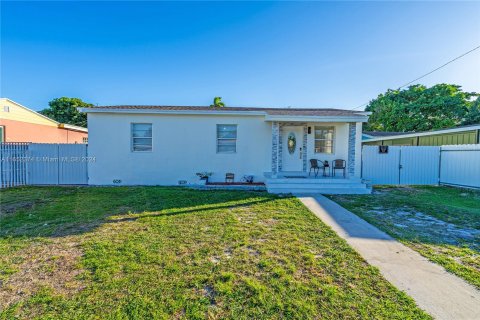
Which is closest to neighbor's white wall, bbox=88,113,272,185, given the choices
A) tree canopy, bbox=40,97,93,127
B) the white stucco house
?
the white stucco house

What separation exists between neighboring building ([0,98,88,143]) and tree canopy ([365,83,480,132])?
29643mm

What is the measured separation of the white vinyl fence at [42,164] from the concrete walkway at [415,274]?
398 inches

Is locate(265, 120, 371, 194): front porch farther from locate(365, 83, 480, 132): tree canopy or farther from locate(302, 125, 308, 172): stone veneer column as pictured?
locate(365, 83, 480, 132): tree canopy

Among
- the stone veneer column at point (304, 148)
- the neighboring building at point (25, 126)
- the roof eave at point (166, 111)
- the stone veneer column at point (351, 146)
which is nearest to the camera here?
the roof eave at point (166, 111)

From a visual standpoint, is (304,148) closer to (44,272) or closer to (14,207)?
(44,272)

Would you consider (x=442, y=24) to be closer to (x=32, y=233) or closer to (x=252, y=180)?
(x=252, y=180)

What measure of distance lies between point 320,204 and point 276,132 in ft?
12.3

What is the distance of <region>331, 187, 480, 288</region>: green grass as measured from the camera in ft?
11.4

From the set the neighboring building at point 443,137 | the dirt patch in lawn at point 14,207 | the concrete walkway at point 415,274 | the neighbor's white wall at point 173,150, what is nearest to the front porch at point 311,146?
the neighbor's white wall at point 173,150

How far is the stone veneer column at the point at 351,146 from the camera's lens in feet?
30.8

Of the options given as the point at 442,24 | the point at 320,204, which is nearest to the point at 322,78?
the point at 442,24

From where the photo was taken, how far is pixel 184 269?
3.01 meters

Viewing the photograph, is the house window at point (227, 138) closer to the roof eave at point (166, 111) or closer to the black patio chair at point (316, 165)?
the roof eave at point (166, 111)

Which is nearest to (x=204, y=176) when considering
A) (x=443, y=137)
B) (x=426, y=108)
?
(x=443, y=137)
